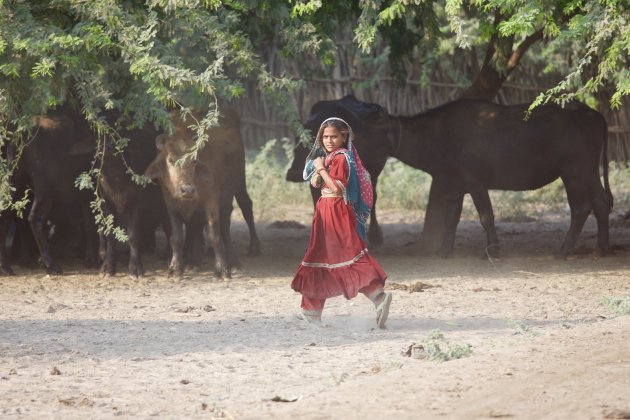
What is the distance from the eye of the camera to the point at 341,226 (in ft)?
26.6

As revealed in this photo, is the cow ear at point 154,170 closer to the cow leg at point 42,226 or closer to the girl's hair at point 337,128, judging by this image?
the cow leg at point 42,226

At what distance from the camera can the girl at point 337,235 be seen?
8023 millimetres

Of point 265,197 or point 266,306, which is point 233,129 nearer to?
point 266,306

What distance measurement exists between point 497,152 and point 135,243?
4.12 metres

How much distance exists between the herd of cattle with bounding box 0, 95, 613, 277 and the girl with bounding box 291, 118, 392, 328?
2.79 metres

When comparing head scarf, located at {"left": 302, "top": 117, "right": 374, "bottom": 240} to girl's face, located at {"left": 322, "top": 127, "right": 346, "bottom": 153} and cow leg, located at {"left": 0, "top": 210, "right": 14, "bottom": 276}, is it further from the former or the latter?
cow leg, located at {"left": 0, "top": 210, "right": 14, "bottom": 276}

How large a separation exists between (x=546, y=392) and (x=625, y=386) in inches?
17.1

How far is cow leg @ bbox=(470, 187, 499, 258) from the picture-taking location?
12.3m

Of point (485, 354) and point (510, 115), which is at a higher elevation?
point (510, 115)

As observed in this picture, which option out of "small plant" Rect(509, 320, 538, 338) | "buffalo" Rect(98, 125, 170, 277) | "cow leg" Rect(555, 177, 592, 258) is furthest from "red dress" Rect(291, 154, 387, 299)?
"cow leg" Rect(555, 177, 592, 258)

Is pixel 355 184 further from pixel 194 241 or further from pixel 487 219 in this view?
pixel 487 219

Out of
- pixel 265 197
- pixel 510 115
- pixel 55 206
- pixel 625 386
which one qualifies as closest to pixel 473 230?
pixel 510 115

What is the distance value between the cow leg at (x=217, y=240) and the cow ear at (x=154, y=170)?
61 cm

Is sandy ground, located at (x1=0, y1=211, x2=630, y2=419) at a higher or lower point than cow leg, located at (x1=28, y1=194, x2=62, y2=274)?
lower
